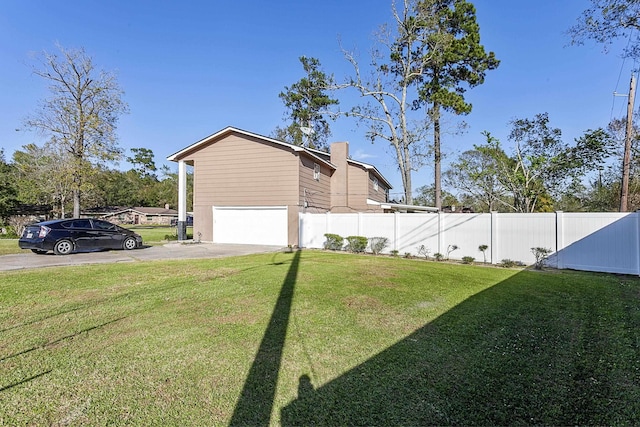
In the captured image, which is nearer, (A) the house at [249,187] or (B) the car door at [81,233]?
(B) the car door at [81,233]

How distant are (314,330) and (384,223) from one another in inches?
383

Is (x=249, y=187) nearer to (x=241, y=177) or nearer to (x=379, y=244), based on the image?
(x=241, y=177)

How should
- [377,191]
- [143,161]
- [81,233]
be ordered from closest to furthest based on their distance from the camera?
[81,233], [377,191], [143,161]

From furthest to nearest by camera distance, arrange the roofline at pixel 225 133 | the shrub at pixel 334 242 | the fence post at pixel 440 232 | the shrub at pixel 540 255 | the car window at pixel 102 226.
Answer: the roofline at pixel 225 133 < the shrub at pixel 334 242 < the car window at pixel 102 226 < the fence post at pixel 440 232 < the shrub at pixel 540 255

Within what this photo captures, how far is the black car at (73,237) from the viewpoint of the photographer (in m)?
10.5

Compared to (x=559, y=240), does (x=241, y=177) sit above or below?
above

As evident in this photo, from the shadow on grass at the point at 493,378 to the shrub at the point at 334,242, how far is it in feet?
30.3

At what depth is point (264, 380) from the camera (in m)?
2.75

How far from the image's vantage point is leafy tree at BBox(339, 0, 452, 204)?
63.9ft

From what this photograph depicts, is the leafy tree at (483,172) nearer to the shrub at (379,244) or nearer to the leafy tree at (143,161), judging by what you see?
the shrub at (379,244)

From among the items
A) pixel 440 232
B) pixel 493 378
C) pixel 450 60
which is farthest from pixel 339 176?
pixel 493 378

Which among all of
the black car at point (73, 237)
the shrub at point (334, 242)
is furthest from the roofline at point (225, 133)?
the black car at point (73, 237)

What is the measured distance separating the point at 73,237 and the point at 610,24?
1949cm

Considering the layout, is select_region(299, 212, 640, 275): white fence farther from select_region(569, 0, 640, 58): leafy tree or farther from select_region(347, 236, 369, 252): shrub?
select_region(569, 0, 640, 58): leafy tree
